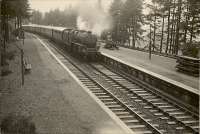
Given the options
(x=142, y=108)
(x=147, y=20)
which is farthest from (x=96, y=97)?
(x=147, y=20)

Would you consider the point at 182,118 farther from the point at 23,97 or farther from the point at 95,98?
the point at 23,97

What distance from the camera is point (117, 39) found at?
5397 centimetres

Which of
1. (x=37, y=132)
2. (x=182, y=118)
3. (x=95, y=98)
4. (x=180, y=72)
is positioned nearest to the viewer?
(x=37, y=132)

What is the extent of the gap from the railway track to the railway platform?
800mm

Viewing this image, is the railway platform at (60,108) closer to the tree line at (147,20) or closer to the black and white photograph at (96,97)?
the black and white photograph at (96,97)

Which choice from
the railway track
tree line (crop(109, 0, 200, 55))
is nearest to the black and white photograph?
the railway track

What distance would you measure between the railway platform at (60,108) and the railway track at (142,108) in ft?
2.62

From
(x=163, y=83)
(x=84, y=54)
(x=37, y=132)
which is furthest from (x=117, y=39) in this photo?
(x=37, y=132)

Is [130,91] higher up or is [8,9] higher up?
[8,9]

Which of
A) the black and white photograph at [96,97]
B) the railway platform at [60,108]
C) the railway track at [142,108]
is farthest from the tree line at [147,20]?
the railway platform at [60,108]

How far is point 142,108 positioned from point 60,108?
3.92 m

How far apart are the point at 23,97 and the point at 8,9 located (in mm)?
12141

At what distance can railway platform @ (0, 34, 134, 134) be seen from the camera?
1043cm

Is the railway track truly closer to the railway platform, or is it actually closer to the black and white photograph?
the black and white photograph
